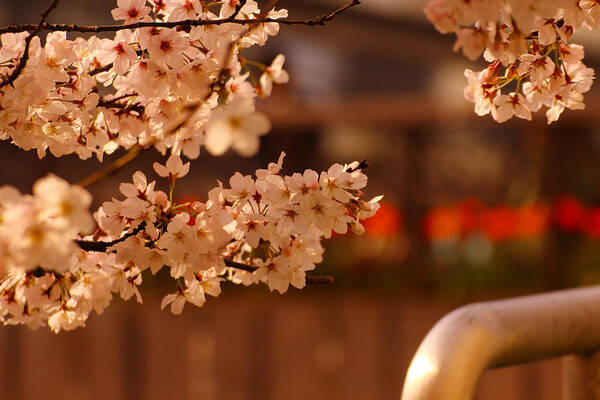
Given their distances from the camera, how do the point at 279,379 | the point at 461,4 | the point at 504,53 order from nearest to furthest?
the point at 461,4
the point at 504,53
the point at 279,379

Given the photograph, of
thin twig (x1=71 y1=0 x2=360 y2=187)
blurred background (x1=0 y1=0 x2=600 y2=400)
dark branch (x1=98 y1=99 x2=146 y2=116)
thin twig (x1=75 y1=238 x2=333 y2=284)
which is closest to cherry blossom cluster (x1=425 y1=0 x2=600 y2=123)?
A: thin twig (x1=71 y1=0 x2=360 y2=187)

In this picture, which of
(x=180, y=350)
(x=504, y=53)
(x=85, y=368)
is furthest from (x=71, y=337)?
(x=504, y=53)

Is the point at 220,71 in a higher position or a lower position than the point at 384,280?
higher

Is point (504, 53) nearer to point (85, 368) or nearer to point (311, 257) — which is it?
point (311, 257)

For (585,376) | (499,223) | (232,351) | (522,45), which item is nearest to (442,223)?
(499,223)

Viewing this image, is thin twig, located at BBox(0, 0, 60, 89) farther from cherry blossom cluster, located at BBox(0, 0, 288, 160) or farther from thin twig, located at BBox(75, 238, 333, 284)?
thin twig, located at BBox(75, 238, 333, 284)

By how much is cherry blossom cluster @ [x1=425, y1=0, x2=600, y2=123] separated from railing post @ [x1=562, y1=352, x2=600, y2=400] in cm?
24

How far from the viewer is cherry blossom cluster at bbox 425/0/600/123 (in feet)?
1.65

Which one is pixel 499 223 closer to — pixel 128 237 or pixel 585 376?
pixel 585 376

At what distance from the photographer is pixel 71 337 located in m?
3.08

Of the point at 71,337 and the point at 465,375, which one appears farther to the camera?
the point at 71,337

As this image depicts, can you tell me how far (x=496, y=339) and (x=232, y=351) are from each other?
2533 mm

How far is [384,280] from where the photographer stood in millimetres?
3098

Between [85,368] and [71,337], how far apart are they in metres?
0.14
